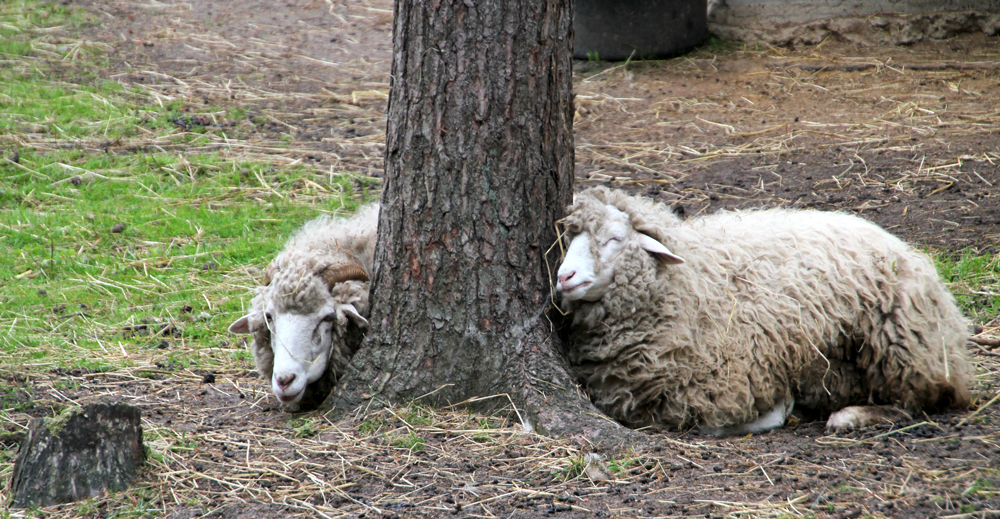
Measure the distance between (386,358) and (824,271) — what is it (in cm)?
213

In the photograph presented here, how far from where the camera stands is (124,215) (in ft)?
23.7

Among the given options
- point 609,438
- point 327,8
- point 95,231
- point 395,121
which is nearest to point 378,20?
point 327,8

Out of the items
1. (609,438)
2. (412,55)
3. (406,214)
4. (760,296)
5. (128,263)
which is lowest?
(128,263)

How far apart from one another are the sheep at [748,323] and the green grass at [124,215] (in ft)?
7.18

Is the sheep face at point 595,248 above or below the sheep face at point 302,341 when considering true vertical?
above

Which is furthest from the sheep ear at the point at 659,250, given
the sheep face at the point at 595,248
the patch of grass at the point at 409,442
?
the patch of grass at the point at 409,442

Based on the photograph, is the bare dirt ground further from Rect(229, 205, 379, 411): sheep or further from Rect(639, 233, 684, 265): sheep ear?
Rect(639, 233, 684, 265): sheep ear

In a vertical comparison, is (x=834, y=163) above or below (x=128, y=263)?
above

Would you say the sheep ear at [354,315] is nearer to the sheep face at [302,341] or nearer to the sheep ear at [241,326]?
the sheep face at [302,341]

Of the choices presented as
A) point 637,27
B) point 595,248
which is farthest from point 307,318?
point 637,27

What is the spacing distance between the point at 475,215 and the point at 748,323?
1.42 m

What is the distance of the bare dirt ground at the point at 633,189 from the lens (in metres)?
3.07

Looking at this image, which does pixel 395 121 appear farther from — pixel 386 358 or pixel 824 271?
pixel 824 271

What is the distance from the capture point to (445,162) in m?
3.56
